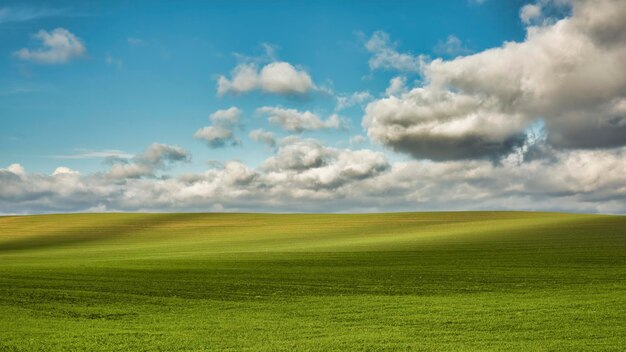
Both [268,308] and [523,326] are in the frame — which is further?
[268,308]

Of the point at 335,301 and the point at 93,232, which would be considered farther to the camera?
the point at 93,232

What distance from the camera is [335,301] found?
1892 centimetres

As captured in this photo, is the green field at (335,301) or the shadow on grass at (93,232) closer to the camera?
the green field at (335,301)

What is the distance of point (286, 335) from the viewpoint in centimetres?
1415

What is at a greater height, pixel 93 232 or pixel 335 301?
pixel 93 232

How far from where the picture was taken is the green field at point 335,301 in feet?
44.5

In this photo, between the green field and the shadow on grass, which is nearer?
the green field

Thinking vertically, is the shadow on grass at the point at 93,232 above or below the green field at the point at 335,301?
above

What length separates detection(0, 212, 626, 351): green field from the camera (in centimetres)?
1356

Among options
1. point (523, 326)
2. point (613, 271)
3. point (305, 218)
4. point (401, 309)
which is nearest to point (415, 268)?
point (613, 271)

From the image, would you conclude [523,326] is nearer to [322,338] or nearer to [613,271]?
[322,338]

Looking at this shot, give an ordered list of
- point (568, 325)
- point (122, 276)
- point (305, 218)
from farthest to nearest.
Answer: point (305, 218), point (122, 276), point (568, 325)

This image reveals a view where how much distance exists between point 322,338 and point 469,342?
10.8ft

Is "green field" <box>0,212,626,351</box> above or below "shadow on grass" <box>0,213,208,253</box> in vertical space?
below
